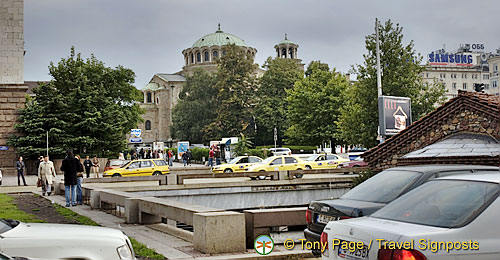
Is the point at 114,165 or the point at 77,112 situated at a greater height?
the point at 77,112

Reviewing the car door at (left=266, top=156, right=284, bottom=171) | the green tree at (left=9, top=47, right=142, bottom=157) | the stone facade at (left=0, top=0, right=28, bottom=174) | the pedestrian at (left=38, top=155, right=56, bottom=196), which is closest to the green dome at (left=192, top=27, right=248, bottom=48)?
the green tree at (left=9, top=47, right=142, bottom=157)

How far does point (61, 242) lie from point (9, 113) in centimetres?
3961

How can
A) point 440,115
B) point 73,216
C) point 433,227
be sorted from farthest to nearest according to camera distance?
point 440,115
point 73,216
point 433,227

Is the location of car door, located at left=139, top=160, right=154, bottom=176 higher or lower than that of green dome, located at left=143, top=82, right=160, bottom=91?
lower

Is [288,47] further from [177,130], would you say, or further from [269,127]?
[269,127]

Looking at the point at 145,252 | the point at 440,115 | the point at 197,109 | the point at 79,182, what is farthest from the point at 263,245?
the point at 197,109

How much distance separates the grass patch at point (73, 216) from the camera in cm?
1381

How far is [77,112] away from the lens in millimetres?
48656

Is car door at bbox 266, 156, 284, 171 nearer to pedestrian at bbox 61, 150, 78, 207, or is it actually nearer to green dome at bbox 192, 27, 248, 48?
pedestrian at bbox 61, 150, 78, 207

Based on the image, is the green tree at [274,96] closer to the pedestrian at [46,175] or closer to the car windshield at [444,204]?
the pedestrian at [46,175]

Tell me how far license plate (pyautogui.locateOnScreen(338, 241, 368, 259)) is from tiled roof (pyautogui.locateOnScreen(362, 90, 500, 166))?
37.6 feet

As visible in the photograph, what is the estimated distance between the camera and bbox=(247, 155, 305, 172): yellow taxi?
3434 centimetres

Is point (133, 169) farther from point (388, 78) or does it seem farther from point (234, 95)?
point (234, 95)

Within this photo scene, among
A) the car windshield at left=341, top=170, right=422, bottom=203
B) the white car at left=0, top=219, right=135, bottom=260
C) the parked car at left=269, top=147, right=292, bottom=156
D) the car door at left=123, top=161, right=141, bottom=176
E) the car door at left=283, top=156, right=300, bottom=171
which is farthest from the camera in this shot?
the parked car at left=269, top=147, right=292, bottom=156
